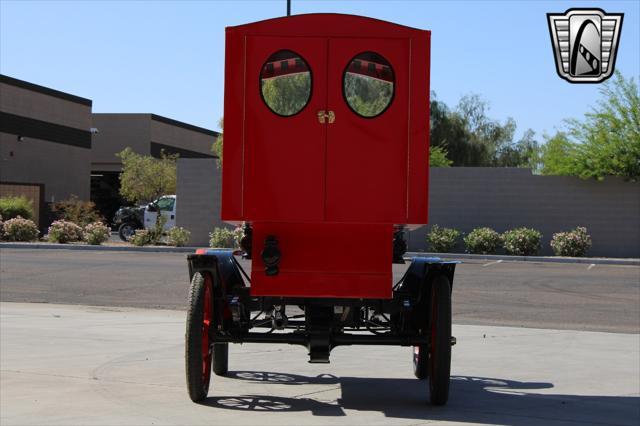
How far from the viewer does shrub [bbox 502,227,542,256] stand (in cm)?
3269

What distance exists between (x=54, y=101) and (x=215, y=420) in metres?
53.8

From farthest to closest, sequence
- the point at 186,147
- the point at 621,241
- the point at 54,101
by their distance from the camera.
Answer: the point at 186,147 → the point at 54,101 → the point at 621,241

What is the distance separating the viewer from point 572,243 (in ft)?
107

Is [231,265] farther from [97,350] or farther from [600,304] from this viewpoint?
[600,304]

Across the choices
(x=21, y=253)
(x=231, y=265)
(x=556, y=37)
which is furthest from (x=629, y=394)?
(x=21, y=253)

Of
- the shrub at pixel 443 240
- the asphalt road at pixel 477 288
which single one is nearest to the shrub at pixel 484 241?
the shrub at pixel 443 240

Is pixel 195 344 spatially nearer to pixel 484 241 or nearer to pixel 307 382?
pixel 307 382

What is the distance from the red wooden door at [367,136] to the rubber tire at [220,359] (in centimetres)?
Result: 224

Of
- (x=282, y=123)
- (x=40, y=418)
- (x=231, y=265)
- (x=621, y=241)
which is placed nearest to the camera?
(x=40, y=418)

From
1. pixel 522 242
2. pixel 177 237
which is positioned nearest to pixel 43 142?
pixel 177 237

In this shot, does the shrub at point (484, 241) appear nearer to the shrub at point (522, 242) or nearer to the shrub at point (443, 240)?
the shrub at point (522, 242)

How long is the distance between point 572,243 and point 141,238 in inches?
580

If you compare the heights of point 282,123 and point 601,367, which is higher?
point 282,123

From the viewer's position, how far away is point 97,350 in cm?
1119
